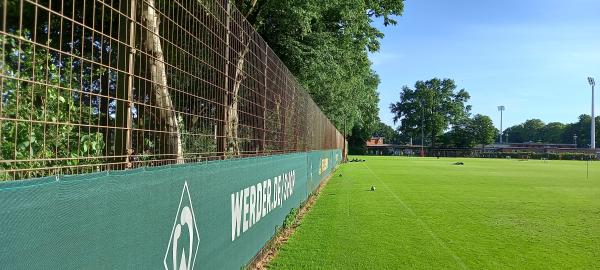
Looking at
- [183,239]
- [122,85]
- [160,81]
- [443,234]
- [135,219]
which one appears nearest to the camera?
[135,219]

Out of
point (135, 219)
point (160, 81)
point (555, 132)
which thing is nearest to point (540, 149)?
point (555, 132)

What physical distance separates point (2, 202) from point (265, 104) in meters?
7.60

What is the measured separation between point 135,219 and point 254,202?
397 centimetres

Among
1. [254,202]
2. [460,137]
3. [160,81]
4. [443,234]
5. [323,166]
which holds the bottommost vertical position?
[443,234]

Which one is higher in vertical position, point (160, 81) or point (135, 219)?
point (160, 81)

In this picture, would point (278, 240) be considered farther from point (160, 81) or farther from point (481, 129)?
point (481, 129)

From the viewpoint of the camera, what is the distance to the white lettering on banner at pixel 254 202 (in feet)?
20.1

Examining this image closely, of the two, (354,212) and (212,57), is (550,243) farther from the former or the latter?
(212,57)

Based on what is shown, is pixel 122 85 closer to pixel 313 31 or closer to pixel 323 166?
pixel 313 31

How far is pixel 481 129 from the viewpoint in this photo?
484ft

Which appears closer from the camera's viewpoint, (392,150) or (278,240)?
(278,240)

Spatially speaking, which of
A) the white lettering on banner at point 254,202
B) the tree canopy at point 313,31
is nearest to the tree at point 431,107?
the tree canopy at point 313,31

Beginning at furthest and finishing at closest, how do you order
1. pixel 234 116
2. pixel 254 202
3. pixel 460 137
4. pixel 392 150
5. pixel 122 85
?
pixel 392 150 < pixel 460 137 < pixel 254 202 < pixel 234 116 < pixel 122 85

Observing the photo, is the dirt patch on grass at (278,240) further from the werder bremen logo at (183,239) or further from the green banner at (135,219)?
the werder bremen logo at (183,239)
